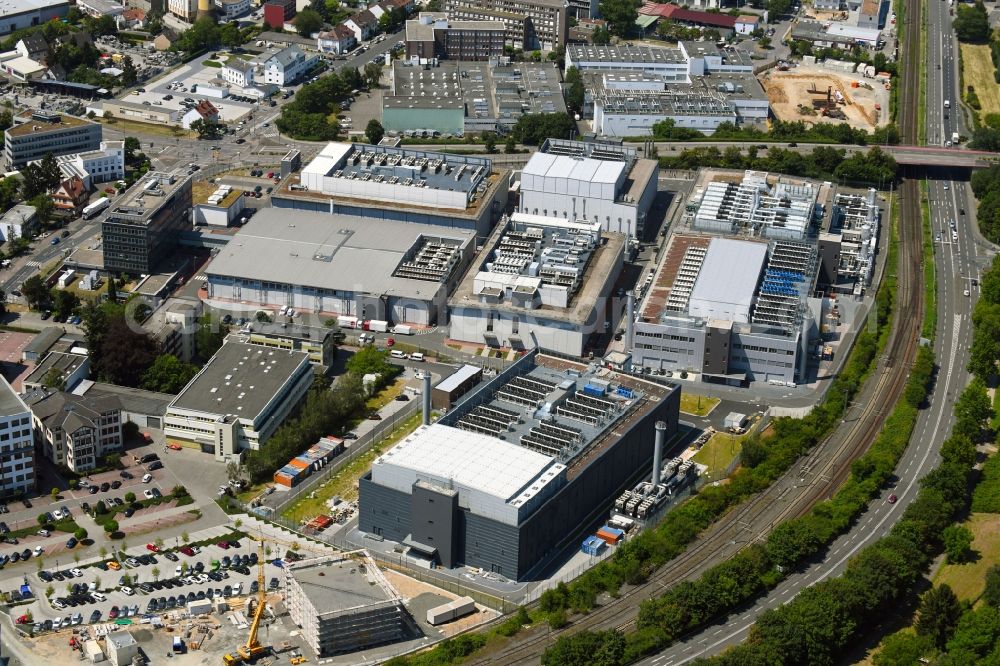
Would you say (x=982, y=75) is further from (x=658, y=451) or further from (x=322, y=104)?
(x=658, y=451)

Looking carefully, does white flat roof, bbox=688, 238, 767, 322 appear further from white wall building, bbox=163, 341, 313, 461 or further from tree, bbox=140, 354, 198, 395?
tree, bbox=140, 354, 198, 395

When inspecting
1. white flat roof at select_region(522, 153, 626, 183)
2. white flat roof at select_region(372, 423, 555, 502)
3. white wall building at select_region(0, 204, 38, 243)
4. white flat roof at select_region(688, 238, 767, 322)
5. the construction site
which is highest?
white flat roof at select_region(522, 153, 626, 183)

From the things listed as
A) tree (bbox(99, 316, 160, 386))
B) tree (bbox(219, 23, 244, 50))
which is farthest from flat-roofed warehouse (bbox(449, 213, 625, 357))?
tree (bbox(219, 23, 244, 50))

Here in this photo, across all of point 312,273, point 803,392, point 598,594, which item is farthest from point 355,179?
point 598,594

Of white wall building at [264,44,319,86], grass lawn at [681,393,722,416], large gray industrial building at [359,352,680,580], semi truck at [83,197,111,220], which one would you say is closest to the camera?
large gray industrial building at [359,352,680,580]

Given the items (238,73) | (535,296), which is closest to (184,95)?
(238,73)
